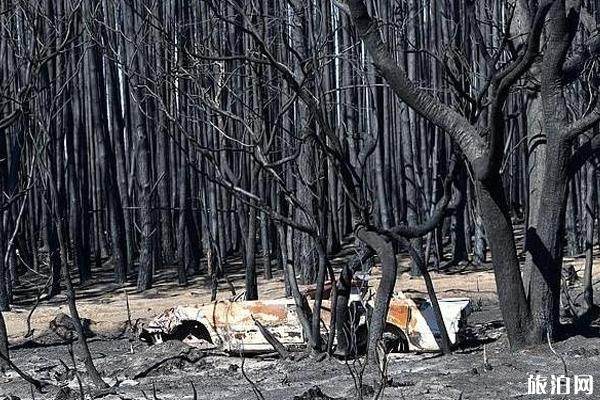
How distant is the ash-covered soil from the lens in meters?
8.28

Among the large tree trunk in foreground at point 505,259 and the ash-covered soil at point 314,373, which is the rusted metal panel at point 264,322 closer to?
the ash-covered soil at point 314,373

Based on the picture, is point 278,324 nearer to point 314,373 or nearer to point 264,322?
point 264,322

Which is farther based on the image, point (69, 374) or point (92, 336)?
point (92, 336)

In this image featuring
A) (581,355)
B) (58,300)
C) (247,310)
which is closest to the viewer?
(581,355)

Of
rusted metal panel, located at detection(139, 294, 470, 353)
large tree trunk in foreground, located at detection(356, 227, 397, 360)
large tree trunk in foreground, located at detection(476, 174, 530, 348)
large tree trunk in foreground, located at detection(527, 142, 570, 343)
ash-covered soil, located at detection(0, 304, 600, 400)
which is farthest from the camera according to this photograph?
rusted metal panel, located at detection(139, 294, 470, 353)

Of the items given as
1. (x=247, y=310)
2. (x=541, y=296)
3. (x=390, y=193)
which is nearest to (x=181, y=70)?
(x=247, y=310)

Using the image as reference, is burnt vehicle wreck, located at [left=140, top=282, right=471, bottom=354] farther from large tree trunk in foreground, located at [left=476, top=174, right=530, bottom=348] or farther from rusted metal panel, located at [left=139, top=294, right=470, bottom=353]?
large tree trunk in foreground, located at [left=476, top=174, right=530, bottom=348]

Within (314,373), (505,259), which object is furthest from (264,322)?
(505,259)

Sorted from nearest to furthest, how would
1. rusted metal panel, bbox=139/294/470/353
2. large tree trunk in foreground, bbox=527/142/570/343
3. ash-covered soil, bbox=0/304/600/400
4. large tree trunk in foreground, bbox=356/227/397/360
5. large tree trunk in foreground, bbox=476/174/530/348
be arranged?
ash-covered soil, bbox=0/304/600/400
large tree trunk in foreground, bbox=476/174/530/348
large tree trunk in foreground, bbox=356/227/397/360
large tree trunk in foreground, bbox=527/142/570/343
rusted metal panel, bbox=139/294/470/353

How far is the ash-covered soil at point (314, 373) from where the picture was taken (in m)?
8.28

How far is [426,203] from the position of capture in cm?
2295

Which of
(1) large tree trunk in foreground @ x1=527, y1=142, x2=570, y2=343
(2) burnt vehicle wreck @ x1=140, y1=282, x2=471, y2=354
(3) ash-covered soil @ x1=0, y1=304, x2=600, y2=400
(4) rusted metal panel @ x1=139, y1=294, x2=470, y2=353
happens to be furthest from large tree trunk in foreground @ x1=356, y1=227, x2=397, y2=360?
(1) large tree trunk in foreground @ x1=527, y1=142, x2=570, y2=343

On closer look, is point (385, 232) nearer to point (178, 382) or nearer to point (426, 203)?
point (178, 382)

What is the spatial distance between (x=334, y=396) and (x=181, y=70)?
3.75 metres
